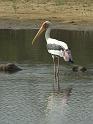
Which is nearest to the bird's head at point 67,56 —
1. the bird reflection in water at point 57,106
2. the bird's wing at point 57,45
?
the bird's wing at point 57,45

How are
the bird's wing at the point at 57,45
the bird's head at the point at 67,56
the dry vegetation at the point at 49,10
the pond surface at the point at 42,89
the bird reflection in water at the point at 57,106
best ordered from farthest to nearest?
1. the dry vegetation at the point at 49,10
2. the bird's wing at the point at 57,45
3. the bird's head at the point at 67,56
4. the pond surface at the point at 42,89
5. the bird reflection in water at the point at 57,106

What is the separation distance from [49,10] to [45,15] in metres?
1.25

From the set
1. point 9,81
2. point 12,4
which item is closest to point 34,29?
point 12,4

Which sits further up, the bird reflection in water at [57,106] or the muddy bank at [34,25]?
the bird reflection in water at [57,106]

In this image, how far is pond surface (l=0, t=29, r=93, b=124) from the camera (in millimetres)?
12086

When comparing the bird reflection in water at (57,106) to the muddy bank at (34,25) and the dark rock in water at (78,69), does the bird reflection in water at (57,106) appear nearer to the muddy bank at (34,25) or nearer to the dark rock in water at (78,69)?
the dark rock in water at (78,69)

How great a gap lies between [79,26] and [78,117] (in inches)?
761

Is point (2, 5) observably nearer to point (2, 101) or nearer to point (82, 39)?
point (82, 39)

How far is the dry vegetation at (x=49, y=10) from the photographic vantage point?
3306 cm

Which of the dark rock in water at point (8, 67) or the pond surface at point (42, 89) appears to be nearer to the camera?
the pond surface at point (42, 89)

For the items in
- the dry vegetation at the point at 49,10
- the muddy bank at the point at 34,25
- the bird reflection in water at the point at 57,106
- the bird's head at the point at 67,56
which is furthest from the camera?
the dry vegetation at the point at 49,10

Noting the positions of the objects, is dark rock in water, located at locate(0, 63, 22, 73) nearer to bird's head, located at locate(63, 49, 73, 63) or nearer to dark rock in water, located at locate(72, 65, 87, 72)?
dark rock in water, located at locate(72, 65, 87, 72)

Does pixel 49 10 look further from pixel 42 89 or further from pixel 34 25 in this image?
pixel 42 89

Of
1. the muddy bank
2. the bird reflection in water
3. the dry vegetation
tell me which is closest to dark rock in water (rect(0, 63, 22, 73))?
the bird reflection in water
